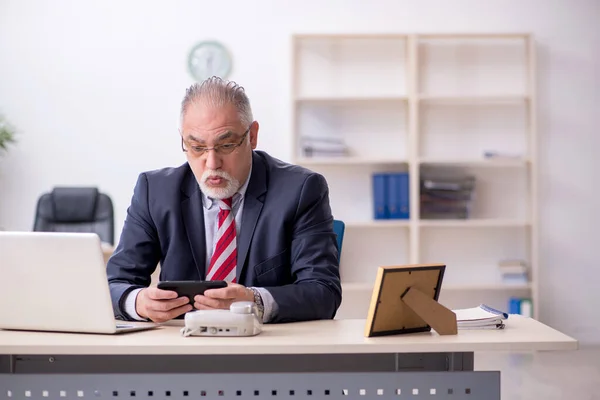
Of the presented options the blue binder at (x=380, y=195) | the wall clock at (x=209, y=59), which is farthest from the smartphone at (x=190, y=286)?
the wall clock at (x=209, y=59)

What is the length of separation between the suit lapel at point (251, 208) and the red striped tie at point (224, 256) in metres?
0.03

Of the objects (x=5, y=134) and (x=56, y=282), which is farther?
(x=5, y=134)

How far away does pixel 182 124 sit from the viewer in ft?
7.76

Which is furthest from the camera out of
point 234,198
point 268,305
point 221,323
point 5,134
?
point 5,134

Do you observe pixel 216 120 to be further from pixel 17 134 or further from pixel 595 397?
pixel 17 134

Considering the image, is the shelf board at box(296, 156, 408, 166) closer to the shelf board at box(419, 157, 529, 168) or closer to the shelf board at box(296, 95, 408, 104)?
the shelf board at box(419, 157, 529, 168)

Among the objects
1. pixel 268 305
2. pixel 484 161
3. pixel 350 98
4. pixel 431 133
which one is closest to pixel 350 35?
pixel 350 98

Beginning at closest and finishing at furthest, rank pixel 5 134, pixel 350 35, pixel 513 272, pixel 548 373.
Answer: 1. pixel 548 373
2. pixel 5 134
3. pixel 350 35
4. pixel 513 272

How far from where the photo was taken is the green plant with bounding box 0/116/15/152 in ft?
18.0

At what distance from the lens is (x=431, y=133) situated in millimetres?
5859

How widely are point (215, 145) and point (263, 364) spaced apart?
69 cm

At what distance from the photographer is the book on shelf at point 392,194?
18.6 ft

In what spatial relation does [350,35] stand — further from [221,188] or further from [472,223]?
[221,188]

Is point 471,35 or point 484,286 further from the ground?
point 471,35
